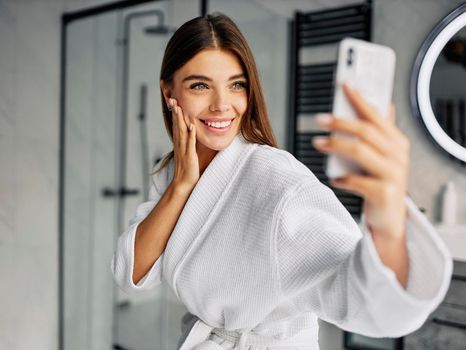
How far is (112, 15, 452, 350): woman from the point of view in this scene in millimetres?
542

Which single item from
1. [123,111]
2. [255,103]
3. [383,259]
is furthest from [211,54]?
[123,111]

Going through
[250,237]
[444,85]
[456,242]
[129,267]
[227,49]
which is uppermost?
[444,85]

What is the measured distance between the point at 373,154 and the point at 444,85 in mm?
1995

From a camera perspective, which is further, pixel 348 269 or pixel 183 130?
pixel 183 130

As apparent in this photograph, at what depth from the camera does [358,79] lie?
1.66 ft

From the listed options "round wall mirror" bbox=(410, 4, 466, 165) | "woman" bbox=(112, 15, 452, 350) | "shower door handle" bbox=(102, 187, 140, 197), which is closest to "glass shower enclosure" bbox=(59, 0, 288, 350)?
"shower door handle" bbox=(102, 187, 140, 197)

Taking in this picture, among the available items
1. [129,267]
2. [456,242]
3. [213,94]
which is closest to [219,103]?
[213,94]

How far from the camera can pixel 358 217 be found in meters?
2.43

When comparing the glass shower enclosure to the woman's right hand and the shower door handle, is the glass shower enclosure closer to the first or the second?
the shower door handle

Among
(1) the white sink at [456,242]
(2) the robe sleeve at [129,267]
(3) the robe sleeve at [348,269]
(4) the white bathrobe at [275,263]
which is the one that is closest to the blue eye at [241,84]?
(4) the white bathrobe at [275,263]

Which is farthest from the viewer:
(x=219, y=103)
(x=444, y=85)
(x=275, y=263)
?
(x=444, y=85)

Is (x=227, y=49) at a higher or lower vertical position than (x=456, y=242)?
higher

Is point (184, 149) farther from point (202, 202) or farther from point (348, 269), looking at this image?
point (348, 269)

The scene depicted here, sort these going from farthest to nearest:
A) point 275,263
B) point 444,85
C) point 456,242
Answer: point 444,85, point 456,242, point 275,263
